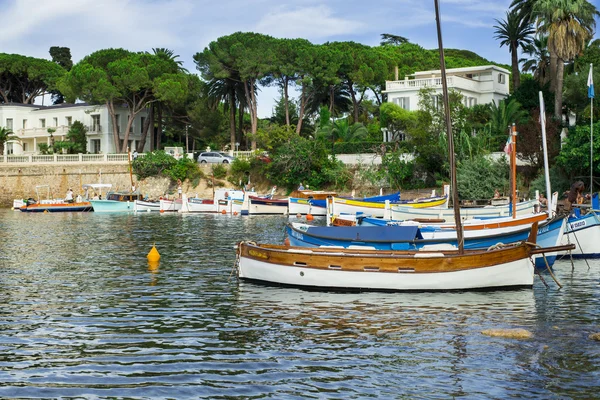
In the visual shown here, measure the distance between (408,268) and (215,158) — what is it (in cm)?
5986

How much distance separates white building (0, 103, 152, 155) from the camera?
9338 centimetres

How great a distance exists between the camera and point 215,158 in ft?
265

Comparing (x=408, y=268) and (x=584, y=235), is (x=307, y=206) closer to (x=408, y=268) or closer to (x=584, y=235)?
(x=584, y=235)

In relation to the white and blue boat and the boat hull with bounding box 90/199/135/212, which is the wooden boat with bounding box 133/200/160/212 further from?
the white and blue boat

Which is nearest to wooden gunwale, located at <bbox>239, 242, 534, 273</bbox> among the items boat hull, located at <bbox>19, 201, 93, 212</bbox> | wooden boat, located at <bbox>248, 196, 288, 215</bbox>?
wooden boat, located at <bbox>248, 196, 288, 215</bbox>

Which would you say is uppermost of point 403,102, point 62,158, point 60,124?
point 60,124

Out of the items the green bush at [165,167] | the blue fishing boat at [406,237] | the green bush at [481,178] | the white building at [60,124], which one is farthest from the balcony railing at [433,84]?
the blue fishing boat at [406,237]

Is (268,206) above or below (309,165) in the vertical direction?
below

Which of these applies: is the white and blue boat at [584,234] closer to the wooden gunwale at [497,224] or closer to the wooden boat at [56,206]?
the wooden gunwale at [497,224]

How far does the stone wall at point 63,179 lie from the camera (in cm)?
8144

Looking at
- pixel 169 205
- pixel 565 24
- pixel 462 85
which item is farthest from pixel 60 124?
pixel 565 24

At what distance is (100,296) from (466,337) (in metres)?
11.5

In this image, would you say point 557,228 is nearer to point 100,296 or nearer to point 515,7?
point 100,296

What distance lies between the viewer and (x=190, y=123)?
9488 centimetres
